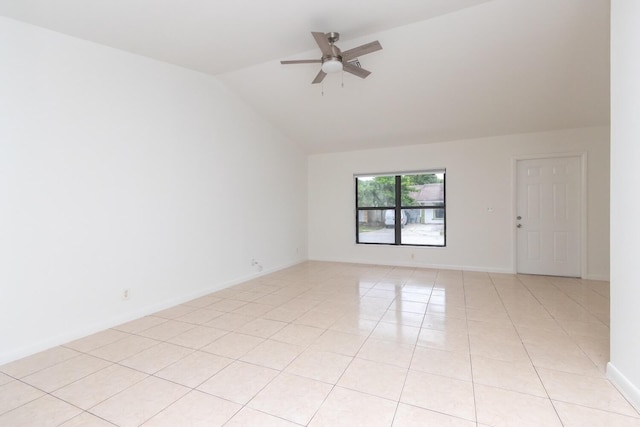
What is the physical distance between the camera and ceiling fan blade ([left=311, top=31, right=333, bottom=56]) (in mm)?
2567

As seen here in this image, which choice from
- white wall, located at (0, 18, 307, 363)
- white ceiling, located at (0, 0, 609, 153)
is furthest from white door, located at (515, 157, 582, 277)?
white wall, located at (0, 18, 307, 363)

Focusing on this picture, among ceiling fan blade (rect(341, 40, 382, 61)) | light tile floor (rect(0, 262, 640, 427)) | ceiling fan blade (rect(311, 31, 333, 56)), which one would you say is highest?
ceiling fan blade (rect(311, 31, 333, 56))

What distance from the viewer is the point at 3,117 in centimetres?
230

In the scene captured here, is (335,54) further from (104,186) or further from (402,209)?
(402,209)

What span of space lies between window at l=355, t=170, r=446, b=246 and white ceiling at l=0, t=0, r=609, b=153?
3.67ft

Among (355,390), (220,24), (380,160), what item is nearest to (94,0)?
(220,24)

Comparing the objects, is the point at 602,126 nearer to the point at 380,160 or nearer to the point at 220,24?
the point at 380,160

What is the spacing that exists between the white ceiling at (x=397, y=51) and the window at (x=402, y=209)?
1.12 m

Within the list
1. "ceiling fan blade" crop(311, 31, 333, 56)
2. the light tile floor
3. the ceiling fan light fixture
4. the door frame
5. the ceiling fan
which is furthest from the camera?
the door frame

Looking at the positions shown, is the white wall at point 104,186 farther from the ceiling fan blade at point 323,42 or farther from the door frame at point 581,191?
the door frame at point 581,191

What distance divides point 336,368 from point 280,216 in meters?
3.76
